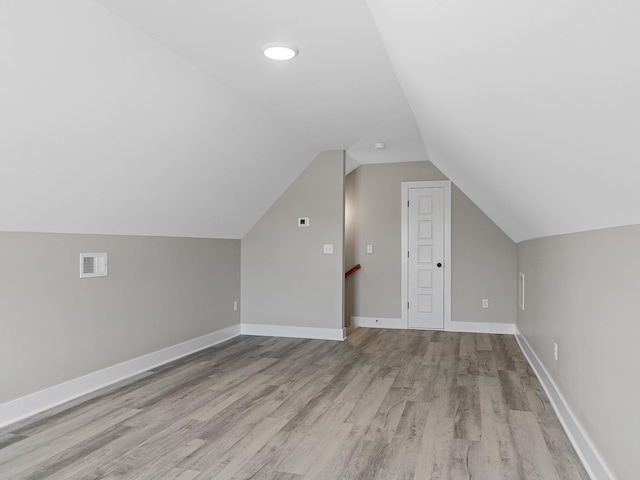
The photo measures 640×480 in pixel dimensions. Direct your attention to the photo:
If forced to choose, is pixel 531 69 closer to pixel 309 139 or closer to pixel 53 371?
pixel 53 371

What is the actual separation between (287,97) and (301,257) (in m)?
2.41

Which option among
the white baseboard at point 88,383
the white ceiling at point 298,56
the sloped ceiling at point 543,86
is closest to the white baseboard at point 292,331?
the white baseboard at point 88,383

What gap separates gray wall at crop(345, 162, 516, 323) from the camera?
6.12 m

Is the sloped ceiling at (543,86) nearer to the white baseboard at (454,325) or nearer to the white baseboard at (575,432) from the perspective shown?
the white baseboard at (575,432)

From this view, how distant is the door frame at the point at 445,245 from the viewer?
6293 mm

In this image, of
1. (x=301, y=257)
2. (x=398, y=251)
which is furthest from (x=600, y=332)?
(x=398, y=251)

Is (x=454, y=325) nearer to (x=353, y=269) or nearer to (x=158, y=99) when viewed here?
(x=353, y=269)

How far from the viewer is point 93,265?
3656 millimetres

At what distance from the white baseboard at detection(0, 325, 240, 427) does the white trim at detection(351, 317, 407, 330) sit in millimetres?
2184

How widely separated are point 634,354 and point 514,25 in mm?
1295

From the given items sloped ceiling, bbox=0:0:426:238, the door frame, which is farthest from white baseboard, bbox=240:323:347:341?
sloped ceiling, bbox=0:0:426:238

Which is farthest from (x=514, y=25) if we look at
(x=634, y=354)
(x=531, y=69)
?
(x=634, y=354)

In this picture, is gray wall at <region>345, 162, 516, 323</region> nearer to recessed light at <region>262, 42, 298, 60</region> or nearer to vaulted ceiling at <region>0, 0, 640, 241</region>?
vaulted ceiling at <region>0, 0, 640, 241</region>

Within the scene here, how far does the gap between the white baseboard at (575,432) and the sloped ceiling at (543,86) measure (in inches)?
43.3
